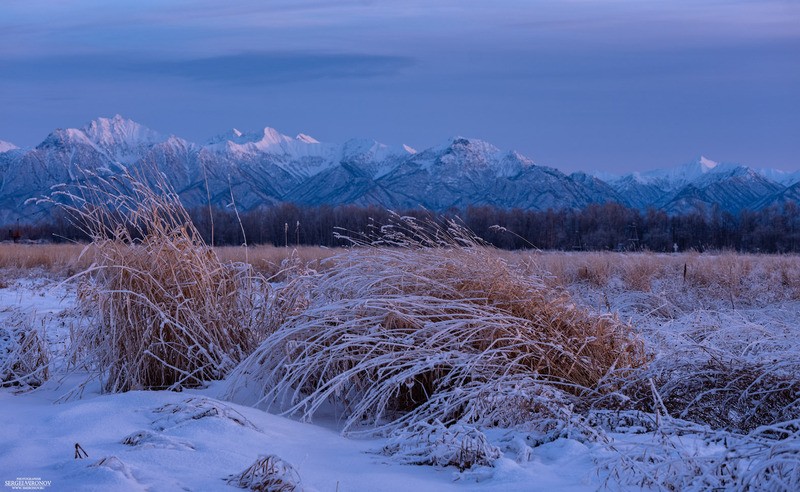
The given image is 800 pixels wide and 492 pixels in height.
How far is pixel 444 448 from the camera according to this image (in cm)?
311

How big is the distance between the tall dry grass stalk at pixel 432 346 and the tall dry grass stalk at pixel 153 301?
382 mm

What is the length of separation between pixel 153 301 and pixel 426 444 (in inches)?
89.8

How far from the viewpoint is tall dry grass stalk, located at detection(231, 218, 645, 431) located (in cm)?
393

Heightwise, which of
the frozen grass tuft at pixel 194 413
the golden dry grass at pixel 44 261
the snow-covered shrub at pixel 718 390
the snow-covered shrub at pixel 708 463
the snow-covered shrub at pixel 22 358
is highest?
the snow-covered shrub at pixel 708 463

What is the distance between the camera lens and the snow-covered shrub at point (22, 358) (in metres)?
4.85

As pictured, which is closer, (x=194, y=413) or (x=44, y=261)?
(x=194, y=413)

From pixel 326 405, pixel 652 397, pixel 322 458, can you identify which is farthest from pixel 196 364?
pixel 652 397

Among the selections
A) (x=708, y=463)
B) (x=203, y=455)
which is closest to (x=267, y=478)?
(x=203, y=455)

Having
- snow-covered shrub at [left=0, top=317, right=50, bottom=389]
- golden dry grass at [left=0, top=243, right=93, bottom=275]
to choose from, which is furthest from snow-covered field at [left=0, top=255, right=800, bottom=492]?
golden dry grass at [left=0, top=243, right=93, bottom=275]

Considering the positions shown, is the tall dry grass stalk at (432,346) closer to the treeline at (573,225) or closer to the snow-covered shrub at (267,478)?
the snow-covered shrub at (267,478)

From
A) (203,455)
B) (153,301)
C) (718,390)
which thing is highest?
(153,301)

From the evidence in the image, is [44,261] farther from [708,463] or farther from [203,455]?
[708,463]

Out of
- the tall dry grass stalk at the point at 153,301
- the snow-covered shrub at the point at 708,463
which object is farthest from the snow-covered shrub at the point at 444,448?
the tall dry grass stalk at the point at 153,301

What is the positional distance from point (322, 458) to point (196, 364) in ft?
6.03
